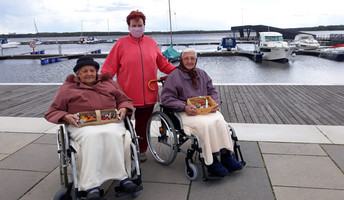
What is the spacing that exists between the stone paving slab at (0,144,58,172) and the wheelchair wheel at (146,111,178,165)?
46.3 inches

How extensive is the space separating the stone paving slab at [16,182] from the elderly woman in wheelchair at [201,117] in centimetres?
161

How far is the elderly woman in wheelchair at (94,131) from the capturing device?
2.37m

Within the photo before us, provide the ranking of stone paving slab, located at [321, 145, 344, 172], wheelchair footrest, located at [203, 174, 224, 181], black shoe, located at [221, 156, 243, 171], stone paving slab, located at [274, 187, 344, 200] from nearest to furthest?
1. stone paving slab, located at [274, 187, 344, 200]
2. wheelchair footrest, located at [203, 174, 224, 181]
3. black shoe, located at [221, 156, 243, 171]
4. stone paving slab, located at [321, 145, 344, 172]

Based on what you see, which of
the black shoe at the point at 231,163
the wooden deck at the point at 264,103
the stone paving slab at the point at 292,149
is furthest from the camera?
the wooden deck at the point at 264,103

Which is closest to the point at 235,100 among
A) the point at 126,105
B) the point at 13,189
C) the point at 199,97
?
the point at 199,97

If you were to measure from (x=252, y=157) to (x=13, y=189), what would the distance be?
2632 mm

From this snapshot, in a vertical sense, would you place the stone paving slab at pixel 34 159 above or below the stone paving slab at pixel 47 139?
below

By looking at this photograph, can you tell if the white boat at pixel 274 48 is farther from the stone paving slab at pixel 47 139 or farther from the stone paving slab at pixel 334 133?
the stone paving slab at pixel 47 139

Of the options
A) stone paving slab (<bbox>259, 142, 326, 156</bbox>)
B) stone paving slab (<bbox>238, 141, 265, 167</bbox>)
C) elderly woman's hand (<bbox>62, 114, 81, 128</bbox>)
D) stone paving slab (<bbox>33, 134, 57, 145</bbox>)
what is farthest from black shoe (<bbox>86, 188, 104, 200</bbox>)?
stone paving slab (<bbox>259, 142, 326, 156</bbox>)

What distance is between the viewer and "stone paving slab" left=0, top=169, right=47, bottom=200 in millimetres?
2754

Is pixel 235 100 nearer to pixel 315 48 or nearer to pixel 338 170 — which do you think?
pixel 338 170

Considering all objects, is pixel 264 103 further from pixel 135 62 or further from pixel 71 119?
pixel 71 119

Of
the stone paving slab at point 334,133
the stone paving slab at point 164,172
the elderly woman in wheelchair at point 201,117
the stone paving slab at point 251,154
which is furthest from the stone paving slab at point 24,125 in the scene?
the stone paving slab at point 334,133

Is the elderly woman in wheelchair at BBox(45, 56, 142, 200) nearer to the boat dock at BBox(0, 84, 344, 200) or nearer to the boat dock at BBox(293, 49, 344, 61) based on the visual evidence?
the boat dock at BBox(0, 84, 344, 200)
